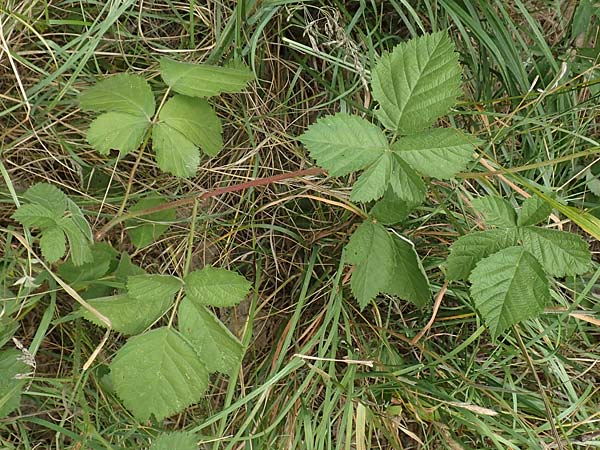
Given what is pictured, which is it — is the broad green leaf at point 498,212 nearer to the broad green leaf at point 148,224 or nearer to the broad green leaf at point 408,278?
the broad green leaf at point 408,278

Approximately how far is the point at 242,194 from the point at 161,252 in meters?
0.22

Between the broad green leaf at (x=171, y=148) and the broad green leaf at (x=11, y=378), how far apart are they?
1.45 ft

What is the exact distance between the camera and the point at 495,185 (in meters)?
1.43

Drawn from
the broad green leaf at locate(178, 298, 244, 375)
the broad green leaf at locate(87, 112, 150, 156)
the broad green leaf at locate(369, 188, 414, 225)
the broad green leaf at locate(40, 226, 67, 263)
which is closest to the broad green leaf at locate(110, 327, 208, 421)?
the broad green leaf at locate(178, 298, 244, 375)

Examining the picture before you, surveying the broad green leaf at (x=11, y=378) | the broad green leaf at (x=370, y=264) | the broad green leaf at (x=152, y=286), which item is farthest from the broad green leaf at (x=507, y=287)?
Answer: the broad green leaf at (x=11, y=378)

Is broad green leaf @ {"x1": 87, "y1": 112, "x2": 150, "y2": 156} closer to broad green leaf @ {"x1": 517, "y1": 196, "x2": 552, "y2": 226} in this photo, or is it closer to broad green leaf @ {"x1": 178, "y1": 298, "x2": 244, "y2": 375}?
broad green leaf @ {"x1": 178, "y1": 298, "x2": 244, "y2": 375}

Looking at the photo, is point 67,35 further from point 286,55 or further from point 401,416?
point 401,416

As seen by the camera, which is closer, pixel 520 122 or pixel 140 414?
pixel 140 414

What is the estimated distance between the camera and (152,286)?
1.05m

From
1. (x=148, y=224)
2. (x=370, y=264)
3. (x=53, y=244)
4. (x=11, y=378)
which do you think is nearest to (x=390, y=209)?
(x=370, y=264)

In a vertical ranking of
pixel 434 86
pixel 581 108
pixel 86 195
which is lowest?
pixel 86 195

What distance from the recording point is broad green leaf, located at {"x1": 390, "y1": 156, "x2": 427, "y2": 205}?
1.00 meters

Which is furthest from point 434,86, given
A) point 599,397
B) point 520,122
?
point 599,397

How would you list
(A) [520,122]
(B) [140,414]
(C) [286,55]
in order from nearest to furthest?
(B) [140,414] < (A) [520,122] < (C) [286,55]
